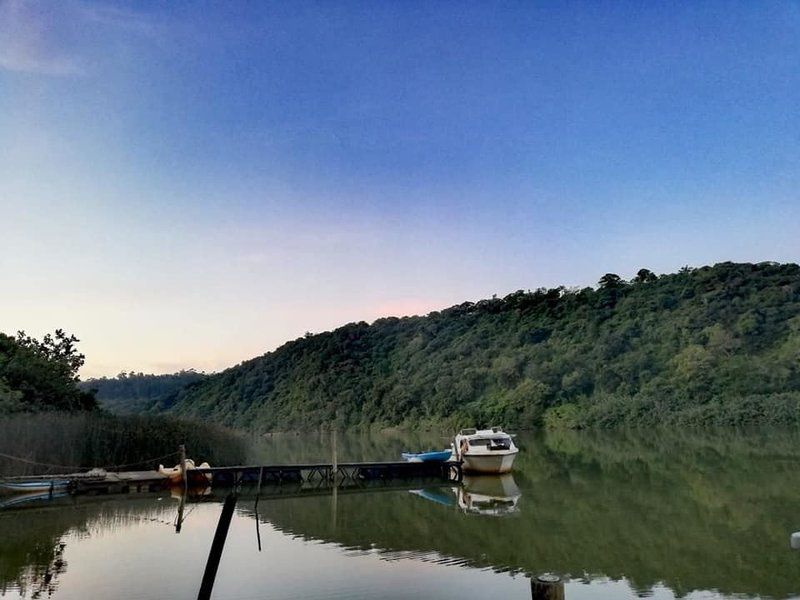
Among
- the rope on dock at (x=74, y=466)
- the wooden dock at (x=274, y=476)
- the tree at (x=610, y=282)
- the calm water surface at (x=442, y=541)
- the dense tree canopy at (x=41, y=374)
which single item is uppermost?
the tree at (x=610, y=282)

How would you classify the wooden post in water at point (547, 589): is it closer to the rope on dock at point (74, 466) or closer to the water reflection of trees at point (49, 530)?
→ the water reflection of trees at point (49, 530)

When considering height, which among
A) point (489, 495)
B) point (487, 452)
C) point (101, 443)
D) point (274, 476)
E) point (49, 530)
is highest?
point (101, 443)

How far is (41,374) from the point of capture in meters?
34.8

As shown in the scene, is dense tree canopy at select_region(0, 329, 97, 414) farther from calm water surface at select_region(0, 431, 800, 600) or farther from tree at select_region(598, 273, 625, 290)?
tree at select_region(598, 273, 625, 290)

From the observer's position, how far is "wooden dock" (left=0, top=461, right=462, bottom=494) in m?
22.9

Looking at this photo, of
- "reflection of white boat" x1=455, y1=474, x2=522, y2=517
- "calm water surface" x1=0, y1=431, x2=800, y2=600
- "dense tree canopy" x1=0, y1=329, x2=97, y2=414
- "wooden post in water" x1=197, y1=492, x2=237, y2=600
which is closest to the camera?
"wooden post in water" x1=197, y1=492, x2=237, y2=600

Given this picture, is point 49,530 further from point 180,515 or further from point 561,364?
point 561,364

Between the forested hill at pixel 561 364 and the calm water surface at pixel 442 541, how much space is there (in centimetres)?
3322

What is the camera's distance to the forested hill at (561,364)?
5488cm

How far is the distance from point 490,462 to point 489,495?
5.05 m

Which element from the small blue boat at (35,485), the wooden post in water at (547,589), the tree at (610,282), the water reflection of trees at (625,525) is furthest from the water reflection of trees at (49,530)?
the tree at (610,282)

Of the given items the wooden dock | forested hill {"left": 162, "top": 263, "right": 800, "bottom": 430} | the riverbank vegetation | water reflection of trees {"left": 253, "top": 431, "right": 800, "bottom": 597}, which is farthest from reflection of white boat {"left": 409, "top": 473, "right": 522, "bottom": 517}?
forested hill {"left": 162, "top": 263, "right": 800, "bottom": 430}

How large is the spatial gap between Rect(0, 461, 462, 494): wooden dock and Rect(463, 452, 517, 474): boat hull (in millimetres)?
773

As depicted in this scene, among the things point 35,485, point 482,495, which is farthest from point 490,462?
point 35,485
